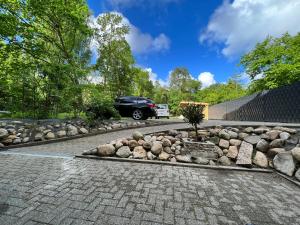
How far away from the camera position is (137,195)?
274 centimetres

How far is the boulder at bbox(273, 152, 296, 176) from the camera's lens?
3840 millimetres

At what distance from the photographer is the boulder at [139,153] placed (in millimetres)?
4688

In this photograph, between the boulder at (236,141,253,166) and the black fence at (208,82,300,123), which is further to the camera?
the black fence at (208,82,300,123)

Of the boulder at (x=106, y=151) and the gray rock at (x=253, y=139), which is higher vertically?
the gray rock at (x=253, y=139)

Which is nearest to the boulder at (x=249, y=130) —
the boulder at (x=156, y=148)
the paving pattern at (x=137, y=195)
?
the paving pattern at (x=137, y=195)

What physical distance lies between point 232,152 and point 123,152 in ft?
10.8

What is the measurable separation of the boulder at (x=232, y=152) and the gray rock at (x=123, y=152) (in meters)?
2.99

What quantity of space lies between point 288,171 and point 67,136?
24.4 ft

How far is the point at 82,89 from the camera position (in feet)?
29.1

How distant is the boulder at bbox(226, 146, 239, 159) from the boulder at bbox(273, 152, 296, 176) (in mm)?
923

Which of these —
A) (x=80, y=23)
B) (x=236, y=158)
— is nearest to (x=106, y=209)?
(x=236, y=158)

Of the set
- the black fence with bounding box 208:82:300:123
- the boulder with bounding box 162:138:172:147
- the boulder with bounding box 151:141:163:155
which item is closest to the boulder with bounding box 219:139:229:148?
the boulder with bounding box 162:138:172:147

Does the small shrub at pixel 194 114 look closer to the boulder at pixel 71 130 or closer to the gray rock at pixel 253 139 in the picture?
the gray rock at pixel 253 139

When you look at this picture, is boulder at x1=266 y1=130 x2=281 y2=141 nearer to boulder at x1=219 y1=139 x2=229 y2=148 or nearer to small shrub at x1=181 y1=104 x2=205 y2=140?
boulder at x1=219 y1=139 x2=229 y2=148
